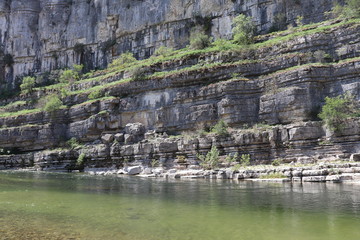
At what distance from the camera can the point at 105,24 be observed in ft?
234

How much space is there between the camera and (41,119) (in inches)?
2121

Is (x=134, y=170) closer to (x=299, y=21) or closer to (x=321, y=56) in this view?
(x=321, y=56)

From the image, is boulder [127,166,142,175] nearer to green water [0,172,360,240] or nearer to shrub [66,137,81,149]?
shrub [66,137,81,149]

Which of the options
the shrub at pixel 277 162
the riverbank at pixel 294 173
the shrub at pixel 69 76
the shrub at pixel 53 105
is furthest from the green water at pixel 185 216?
the shrub at pixel 69 76

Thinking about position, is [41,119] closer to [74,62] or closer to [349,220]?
[74,62]

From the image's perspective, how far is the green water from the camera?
904 centimetres

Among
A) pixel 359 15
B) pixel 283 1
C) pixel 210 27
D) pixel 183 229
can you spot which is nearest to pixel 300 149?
pixel 359 15

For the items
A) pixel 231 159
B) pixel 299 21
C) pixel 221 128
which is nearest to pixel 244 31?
A: pixel 299 21

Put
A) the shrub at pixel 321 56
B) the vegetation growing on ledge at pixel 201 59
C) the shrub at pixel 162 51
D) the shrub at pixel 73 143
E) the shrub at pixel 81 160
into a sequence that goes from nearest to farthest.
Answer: the shrub at pixel 321 56 → the vegetation growing on ledge at pixel 201 59 → the shrub at pixel 81 160 → the shrub at pixel 73 143 → the shrub at pixel 162 51

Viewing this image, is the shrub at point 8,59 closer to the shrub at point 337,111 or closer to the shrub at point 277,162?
the shrub at point 277,162

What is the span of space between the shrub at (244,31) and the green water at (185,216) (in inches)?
1352

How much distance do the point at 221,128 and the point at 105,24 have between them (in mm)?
46202

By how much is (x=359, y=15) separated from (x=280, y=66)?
1130 cm

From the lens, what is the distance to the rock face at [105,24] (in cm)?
5509
